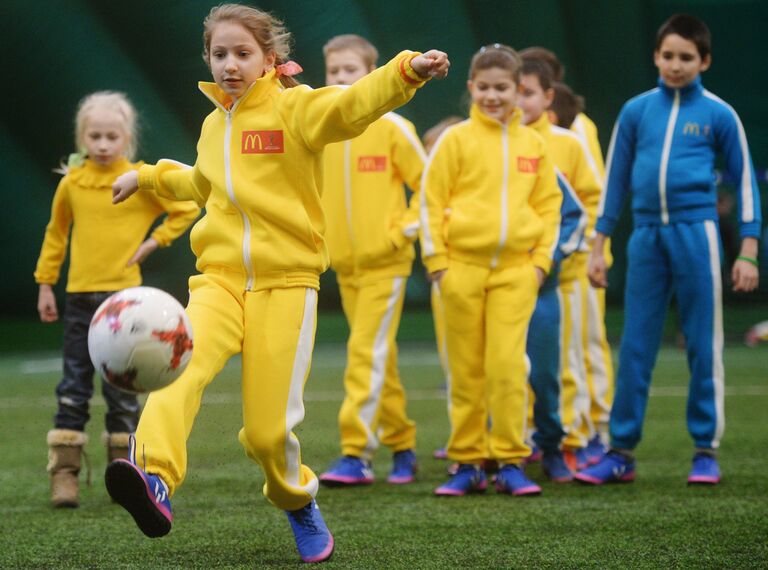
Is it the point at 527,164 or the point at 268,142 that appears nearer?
the point at 268,142

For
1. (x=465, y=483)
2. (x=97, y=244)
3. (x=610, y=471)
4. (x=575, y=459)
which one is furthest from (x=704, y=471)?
(x=97, y=244)

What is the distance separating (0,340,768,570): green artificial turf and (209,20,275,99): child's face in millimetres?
1351

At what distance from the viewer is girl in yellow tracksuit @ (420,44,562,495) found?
4.80 m

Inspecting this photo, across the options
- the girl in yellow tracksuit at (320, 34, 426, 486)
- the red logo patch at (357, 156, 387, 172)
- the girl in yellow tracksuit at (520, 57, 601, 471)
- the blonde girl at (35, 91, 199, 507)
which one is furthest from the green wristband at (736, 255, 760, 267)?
the blonde girl at (35, 91, 199, 507)

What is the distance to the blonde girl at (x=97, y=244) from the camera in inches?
191

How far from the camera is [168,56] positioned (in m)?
9.98

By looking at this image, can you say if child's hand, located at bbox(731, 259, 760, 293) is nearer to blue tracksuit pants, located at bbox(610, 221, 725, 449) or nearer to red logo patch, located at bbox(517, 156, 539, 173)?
blue tracksuit pants, located at bbox(610, 221, 725, 449)

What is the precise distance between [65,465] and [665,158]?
8.57ft

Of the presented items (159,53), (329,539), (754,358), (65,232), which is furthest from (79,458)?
(754,358)

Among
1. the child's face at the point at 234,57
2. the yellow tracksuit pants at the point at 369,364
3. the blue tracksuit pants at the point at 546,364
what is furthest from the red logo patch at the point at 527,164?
the child's face at the point at 234,57

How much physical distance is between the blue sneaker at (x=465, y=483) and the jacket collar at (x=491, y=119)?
1.34 metres

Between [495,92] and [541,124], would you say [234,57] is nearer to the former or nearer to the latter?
[495,92]

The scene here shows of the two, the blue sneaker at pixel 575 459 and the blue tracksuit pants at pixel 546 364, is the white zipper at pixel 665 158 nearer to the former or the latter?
the blue tracksuit pants at pixel 546 364

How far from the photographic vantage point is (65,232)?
5.18 metres
